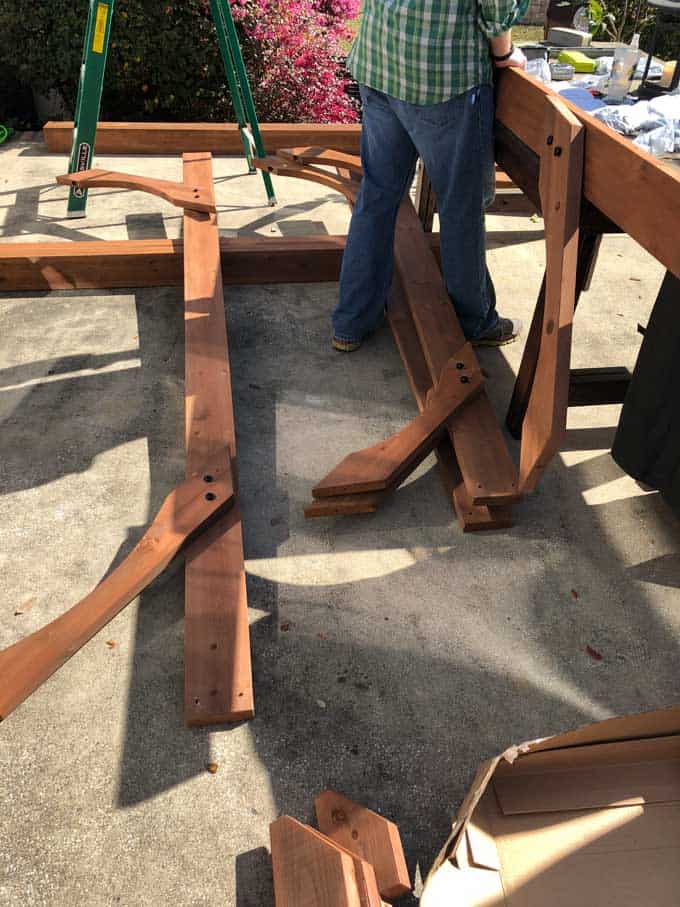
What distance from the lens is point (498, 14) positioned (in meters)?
2.14

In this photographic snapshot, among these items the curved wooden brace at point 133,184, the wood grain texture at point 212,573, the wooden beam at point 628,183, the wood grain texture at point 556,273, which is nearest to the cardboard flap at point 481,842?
the wood grain texture at point 212,573

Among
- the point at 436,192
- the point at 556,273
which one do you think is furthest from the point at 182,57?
the point at 556,273

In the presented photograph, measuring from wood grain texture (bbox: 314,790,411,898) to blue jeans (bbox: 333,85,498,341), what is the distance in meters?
1.91

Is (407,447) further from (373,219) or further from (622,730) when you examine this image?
(622,730)

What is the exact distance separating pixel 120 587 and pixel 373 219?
1678 millimetres

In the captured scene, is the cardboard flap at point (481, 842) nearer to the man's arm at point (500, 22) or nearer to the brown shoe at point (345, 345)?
the brown shoe at point (345, 345)

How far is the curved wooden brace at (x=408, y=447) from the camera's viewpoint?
7.44 ft

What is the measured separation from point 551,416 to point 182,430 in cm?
128

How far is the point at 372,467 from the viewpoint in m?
2.31

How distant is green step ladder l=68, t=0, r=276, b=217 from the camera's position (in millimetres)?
3547

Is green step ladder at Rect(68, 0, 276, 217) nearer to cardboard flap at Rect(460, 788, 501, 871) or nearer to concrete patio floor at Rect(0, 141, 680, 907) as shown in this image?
concrete patio floor at Rect(0, 141, 680, 907)

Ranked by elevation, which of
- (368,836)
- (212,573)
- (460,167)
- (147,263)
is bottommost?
(368,836)

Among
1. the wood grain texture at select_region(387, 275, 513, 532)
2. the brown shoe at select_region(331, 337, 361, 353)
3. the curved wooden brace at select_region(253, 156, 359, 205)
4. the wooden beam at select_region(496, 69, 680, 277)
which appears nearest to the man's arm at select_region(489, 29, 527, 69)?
the wooden beam at select_region(496, 69, 680, 277)

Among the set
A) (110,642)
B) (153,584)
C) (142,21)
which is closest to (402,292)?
(153,584)
